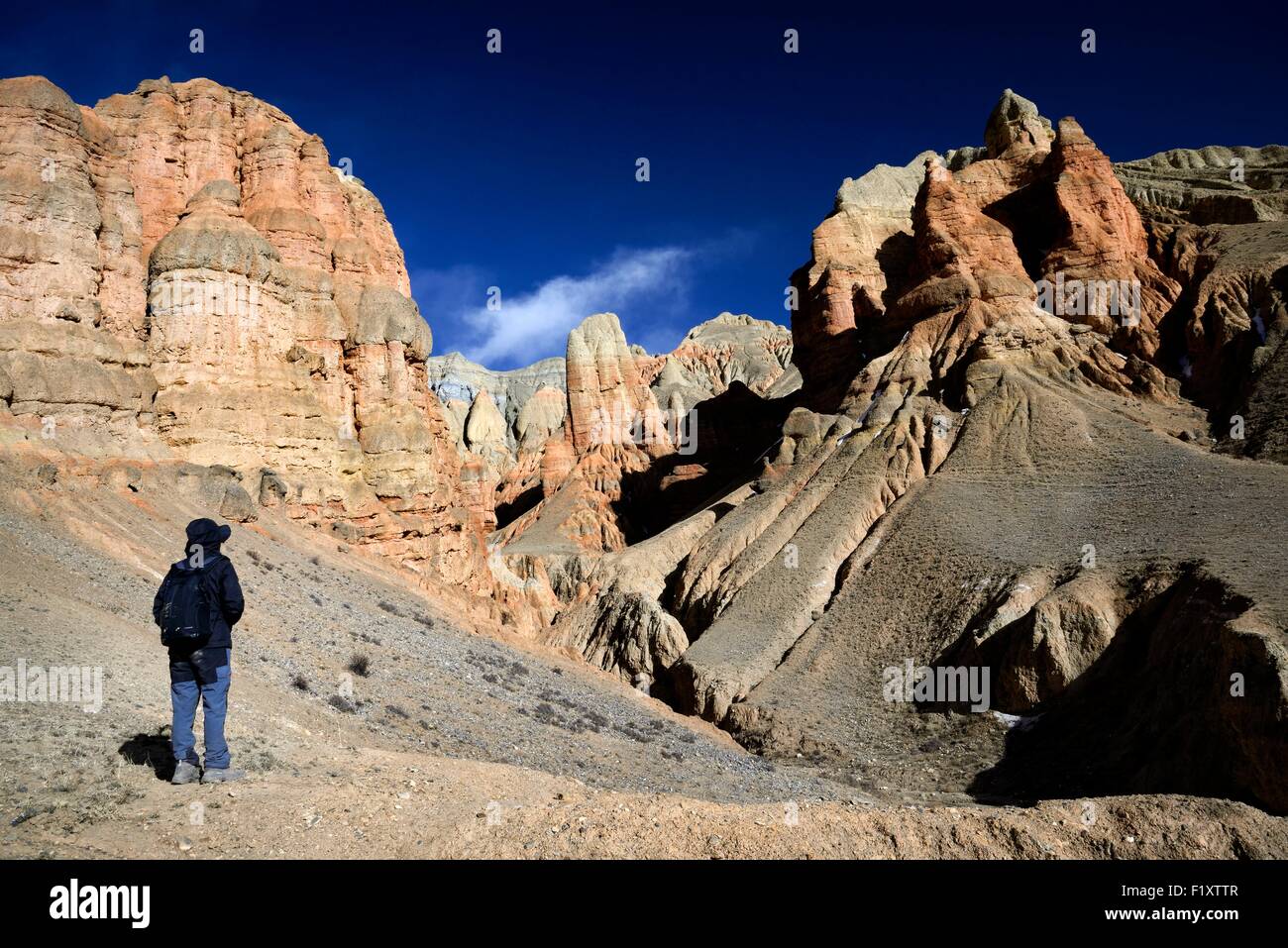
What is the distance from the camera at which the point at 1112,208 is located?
4884 cm

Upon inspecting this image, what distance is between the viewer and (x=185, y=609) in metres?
6.68

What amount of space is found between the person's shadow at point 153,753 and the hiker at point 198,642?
369 mm

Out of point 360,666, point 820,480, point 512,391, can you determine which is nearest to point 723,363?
point 512,391

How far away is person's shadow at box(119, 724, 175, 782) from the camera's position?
7.00 m

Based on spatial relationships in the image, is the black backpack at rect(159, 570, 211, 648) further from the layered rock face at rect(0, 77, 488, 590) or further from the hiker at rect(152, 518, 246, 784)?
the layered rock face at rect(0, 77, 488, 590)

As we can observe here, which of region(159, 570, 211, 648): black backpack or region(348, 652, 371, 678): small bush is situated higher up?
region(159, 570, 211, 648): black backpack

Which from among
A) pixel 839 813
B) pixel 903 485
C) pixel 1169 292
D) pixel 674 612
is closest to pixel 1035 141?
pixel 1169 292

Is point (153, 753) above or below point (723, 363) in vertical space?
below

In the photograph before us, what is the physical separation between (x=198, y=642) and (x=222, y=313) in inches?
1042

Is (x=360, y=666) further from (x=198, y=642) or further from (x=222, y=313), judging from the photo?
(x=222, y=313)

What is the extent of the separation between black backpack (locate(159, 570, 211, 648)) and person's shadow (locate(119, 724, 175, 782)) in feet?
4.00

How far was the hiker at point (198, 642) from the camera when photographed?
6.68m

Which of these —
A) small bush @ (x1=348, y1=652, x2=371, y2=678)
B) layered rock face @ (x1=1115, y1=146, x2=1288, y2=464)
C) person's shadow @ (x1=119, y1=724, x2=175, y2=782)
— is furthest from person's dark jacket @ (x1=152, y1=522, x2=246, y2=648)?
layered rock face @ (x1=1115, y1=146, x2=1288, y2=464)
